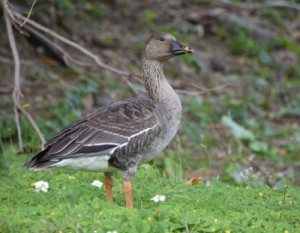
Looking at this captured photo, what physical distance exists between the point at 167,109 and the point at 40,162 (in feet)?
4.90

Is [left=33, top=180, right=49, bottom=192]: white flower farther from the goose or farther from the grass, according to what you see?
the goose

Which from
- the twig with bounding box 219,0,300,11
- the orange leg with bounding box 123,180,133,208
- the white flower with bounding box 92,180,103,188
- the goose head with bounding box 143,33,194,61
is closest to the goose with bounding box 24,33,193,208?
the orange leg with bounding box 123,180,133,208

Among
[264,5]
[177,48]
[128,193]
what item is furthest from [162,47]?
[264,5]

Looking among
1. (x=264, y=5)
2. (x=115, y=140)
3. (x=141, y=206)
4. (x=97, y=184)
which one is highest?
(x=115, y=140)

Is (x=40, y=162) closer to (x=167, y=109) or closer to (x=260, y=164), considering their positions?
(x=167, y=109)

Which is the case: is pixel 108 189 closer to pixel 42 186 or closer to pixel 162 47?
pixel 42 186

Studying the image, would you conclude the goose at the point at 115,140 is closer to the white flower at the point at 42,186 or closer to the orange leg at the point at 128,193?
the orange leg at the point at 128,193

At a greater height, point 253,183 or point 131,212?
point 131,212

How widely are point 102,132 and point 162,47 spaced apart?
1414mm

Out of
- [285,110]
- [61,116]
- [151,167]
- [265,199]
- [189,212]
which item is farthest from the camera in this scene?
[285,110]

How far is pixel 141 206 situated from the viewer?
6508mm

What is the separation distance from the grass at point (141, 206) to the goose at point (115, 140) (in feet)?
1.04

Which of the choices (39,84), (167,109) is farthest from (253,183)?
(39,84)

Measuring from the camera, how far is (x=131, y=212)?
5.82 meters
